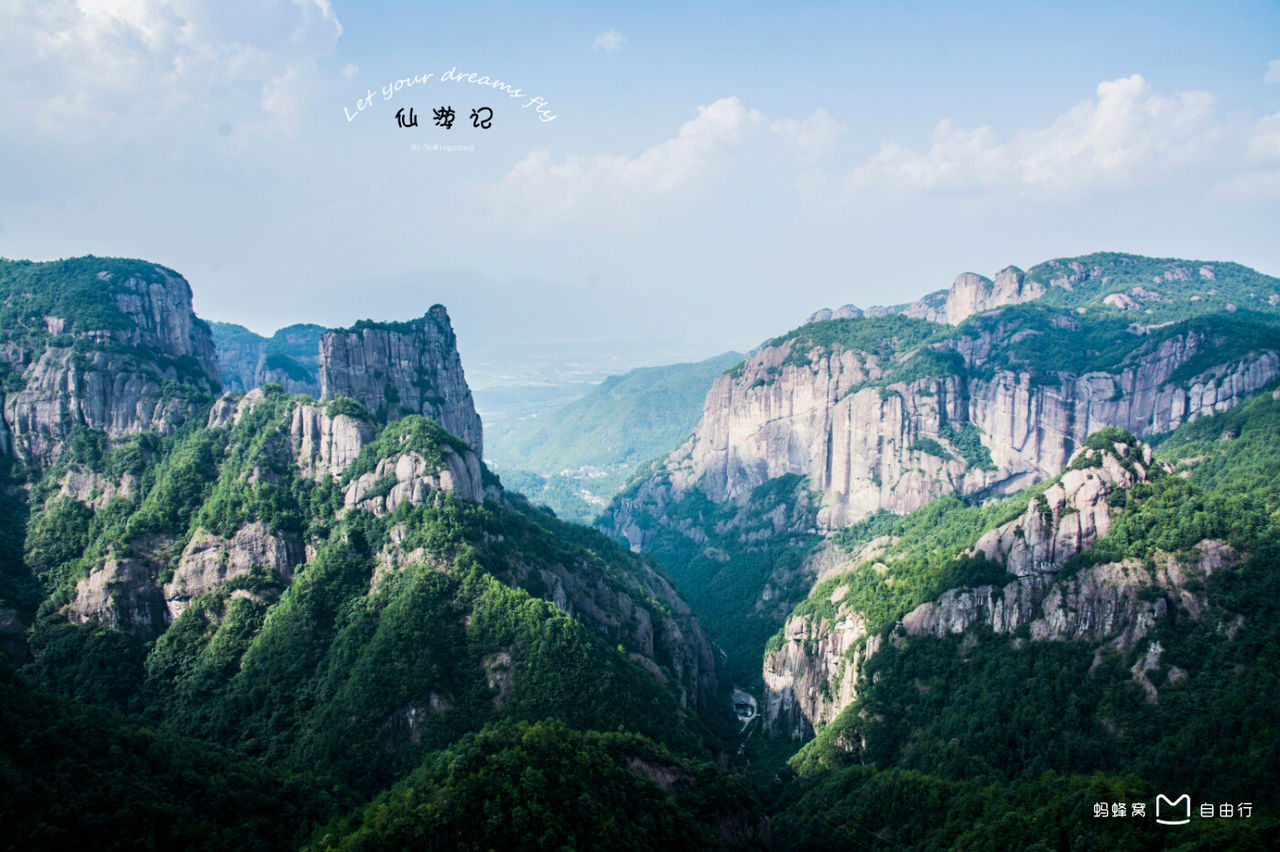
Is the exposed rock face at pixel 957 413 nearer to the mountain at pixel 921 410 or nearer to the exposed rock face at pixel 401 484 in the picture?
the mountain at pixel 921 410

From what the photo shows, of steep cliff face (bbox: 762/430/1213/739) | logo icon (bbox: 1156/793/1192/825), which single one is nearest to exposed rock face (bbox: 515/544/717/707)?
steep cliff face (bbox: 762/430/1213/739)

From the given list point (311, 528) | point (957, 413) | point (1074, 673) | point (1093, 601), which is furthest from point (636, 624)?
point (957, 413)

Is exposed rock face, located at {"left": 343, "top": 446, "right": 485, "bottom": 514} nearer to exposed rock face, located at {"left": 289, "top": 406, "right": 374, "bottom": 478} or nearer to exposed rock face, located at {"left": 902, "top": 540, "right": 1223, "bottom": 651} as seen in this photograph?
exposed rock face, located at {"left": 289, "top": 406, "right": 374, "bottom": 478}

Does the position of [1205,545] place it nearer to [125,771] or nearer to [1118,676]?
[1118,676]

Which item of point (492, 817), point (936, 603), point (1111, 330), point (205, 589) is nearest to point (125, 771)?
point (492, 817)

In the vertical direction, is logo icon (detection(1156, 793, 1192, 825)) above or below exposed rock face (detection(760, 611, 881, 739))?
above

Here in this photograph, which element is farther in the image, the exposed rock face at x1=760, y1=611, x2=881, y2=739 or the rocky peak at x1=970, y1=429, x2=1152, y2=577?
the exposed rock face at x1=760, y1=611, x2=881, y2=739
